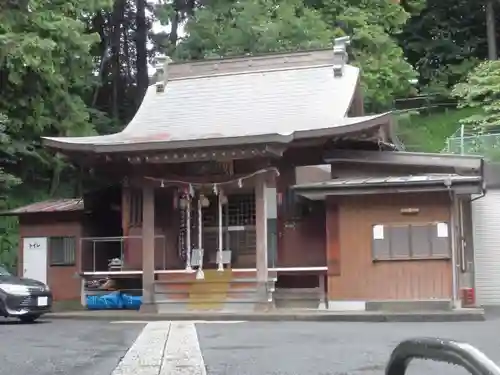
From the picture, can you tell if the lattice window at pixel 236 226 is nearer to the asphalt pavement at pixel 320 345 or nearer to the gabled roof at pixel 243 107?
the gabled roof at pixel 243 107

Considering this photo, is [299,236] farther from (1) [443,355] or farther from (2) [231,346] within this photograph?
(1) [443,355]

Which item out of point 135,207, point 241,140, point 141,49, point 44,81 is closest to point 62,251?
point 135,207

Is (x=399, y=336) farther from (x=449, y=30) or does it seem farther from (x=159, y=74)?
(x=449, y=30)

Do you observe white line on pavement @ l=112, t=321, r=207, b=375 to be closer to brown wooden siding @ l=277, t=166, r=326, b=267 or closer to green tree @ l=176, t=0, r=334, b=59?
brown wooden siding @ l=277, t=166, r=326, b=267

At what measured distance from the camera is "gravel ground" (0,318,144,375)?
8070 millimetres

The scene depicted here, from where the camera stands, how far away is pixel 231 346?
32.7 feet

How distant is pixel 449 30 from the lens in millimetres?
38625

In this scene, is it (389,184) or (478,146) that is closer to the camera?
(389,184)

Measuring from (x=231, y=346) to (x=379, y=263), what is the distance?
6.45m

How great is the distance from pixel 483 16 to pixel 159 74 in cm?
2269

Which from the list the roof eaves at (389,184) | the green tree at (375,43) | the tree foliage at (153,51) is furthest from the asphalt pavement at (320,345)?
the green tree at (375,43)

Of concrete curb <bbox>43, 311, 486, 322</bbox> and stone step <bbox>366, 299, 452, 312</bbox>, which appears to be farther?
stone step <bbox>366, 299, 452, 312</bbox>

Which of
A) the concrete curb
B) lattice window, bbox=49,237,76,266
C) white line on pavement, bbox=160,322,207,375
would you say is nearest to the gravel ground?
white line on pavement, bbox=160,322,207,375

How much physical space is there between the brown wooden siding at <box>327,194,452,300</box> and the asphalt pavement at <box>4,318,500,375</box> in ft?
6.03
